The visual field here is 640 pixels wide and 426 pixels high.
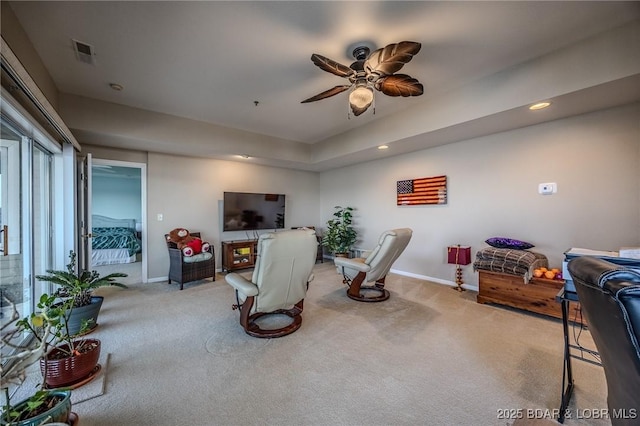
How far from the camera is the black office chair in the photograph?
2.54 ft

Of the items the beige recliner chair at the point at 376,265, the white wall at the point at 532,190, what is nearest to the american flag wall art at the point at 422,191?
the white wall at the point at 532,190

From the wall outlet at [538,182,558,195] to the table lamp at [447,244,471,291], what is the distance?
3.96ft

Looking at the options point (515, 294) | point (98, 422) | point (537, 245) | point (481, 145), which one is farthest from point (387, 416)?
point (481, 145)

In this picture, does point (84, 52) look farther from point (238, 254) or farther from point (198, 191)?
point (238, 254)

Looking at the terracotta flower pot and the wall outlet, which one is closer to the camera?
the terracotta flower pot

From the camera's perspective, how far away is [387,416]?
1582 millimetres

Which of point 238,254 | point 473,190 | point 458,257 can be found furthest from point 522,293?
point 238,254

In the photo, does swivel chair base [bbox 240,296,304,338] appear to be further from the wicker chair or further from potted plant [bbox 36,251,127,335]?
A: the wicker chair

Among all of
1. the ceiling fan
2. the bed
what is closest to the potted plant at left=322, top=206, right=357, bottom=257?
the ceiling fan

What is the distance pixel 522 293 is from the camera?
313 centimetres

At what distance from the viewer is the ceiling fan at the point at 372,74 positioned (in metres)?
2.10

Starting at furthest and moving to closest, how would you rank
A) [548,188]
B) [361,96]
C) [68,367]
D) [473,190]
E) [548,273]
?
[473,190] < [548,188] < [548,273] < [361,96] < [68,367]

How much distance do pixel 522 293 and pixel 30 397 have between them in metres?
4.26

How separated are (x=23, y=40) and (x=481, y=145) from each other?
5.30 meters
